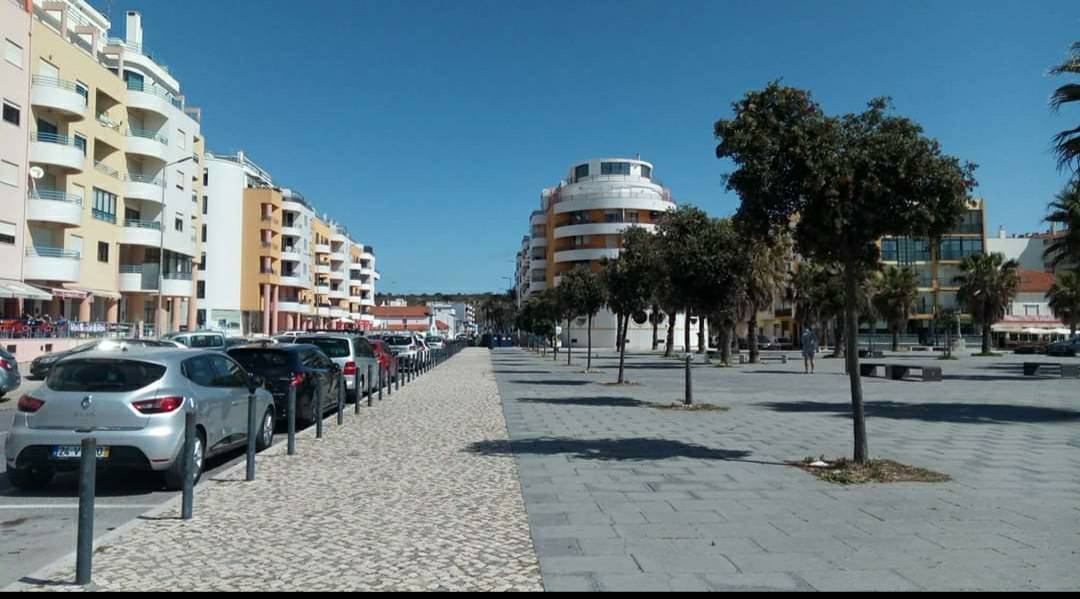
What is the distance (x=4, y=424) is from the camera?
1504 centimetres

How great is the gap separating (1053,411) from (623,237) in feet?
41.7

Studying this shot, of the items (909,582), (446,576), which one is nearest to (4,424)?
(446,576)

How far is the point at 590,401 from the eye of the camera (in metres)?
20.1

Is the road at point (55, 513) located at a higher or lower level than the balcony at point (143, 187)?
lower

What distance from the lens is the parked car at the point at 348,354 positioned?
18906 millimetres

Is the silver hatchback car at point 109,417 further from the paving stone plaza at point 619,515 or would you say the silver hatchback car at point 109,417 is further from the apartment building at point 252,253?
the apartment building at point 252,253

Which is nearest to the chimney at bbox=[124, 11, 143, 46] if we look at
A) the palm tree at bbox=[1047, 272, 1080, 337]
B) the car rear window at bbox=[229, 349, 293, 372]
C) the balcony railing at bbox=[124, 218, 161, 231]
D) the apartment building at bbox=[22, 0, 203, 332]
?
the apartment building at bbox=[22, 0, 203, 332]

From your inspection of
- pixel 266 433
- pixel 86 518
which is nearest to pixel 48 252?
pixel 266 433

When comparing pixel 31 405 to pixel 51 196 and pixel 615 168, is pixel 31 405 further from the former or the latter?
pixel 615 168

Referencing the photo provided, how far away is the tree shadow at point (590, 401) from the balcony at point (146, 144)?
39.1 metres

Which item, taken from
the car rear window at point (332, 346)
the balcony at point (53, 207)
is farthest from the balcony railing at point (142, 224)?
the car rear window at point (332, 346)

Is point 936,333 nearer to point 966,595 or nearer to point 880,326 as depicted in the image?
point 880,326

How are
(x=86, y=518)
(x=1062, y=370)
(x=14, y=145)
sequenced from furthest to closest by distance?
1. (x=14, y=145)
2. (x=1062, y=370)
3. (x=86, y=518)

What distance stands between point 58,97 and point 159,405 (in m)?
39.9
